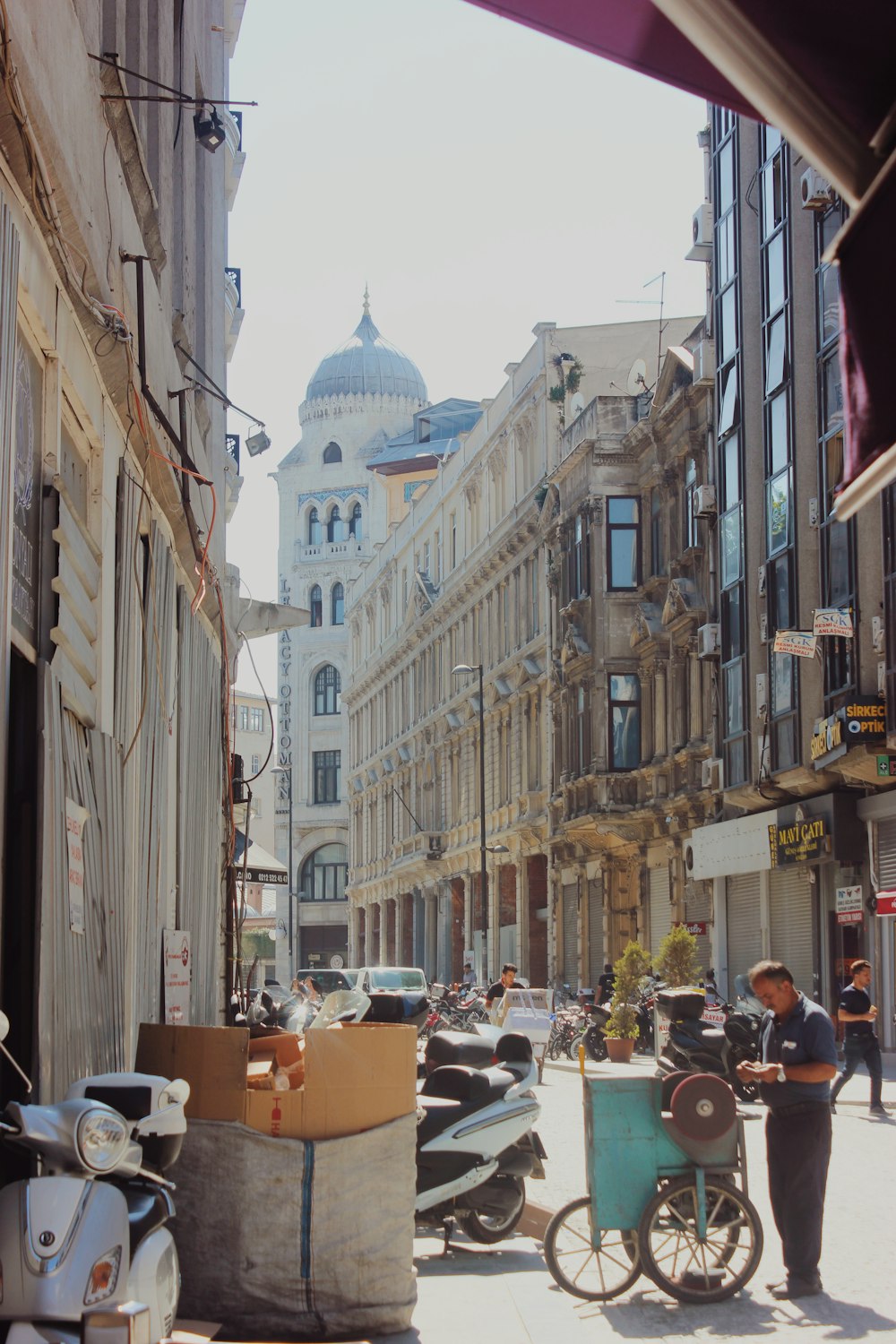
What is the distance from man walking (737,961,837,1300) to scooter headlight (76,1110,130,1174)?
4.51 m

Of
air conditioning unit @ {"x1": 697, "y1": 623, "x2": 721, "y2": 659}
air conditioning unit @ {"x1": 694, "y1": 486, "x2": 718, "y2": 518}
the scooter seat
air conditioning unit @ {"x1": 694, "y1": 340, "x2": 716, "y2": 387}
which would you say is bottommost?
the scooter seat

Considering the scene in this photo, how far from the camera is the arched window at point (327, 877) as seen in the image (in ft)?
331

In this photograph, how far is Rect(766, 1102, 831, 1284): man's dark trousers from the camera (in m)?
9.18

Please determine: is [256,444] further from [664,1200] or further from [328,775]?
[328,775]

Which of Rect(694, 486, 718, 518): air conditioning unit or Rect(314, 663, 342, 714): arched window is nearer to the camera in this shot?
Rect(694, 486, 718, 518): air conditioning unit

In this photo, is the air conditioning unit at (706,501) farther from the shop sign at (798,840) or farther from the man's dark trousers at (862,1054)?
the man's dark trousers at (862,1054)

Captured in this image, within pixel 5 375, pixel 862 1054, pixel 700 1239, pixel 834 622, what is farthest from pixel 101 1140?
pixel 834 622

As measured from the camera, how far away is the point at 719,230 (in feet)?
121

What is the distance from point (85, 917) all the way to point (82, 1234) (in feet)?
12.5

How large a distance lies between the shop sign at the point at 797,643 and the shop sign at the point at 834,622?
0.73 metres

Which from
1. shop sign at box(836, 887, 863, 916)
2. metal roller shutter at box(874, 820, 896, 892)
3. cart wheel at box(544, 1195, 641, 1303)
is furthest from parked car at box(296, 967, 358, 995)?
cart wheel at box(544, 1195, 641, 1303)

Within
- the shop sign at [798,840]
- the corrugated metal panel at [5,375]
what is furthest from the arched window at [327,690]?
the corrugated metal panel at [5,375]

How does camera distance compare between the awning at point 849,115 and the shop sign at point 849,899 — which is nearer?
the awning at point 849,115

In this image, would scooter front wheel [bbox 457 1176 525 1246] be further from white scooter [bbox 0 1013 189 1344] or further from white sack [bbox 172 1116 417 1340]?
white scooter [bbox 0 1013 189 1344]
